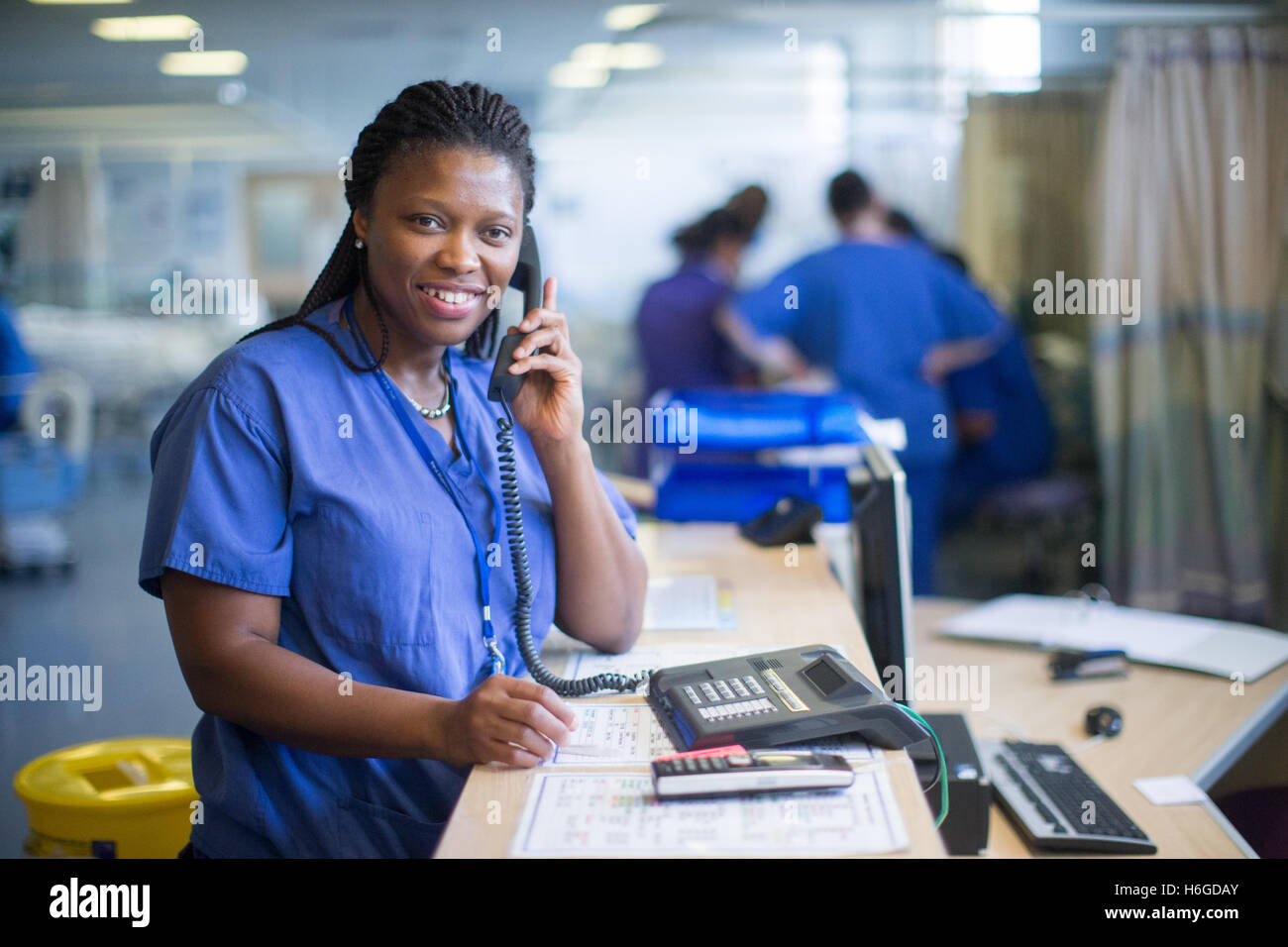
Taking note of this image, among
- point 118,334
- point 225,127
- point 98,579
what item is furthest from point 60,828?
point 118,334

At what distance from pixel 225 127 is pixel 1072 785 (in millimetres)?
4529

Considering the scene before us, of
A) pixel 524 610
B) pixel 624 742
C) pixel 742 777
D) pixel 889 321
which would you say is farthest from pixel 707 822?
pixel 889 321

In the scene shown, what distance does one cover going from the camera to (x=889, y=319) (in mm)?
3262

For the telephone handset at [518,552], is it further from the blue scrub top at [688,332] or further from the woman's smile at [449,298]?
the blue scrub top at [688,332]

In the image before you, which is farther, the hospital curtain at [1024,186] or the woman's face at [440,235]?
the hospital curtain at [1024,186]

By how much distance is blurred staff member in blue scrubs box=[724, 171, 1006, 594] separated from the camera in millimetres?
3238

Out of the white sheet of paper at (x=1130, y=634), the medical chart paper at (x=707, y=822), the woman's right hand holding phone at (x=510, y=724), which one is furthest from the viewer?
the white sheet of paper at (x=1130, y=634)

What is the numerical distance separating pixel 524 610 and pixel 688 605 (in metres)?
0.41

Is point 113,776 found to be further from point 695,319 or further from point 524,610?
point 695,319

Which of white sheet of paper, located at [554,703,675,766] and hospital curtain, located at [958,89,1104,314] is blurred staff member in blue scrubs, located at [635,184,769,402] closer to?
hospital curtain, located at [958,89,1104,314]

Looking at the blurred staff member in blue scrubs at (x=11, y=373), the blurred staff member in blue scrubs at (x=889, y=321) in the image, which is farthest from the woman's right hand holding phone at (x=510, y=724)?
the blurred staff member in blue scrubs at (x=11, y=373)

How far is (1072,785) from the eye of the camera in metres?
1.35

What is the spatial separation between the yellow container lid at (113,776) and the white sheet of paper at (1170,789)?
118cm

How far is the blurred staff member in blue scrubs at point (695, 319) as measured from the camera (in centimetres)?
379
